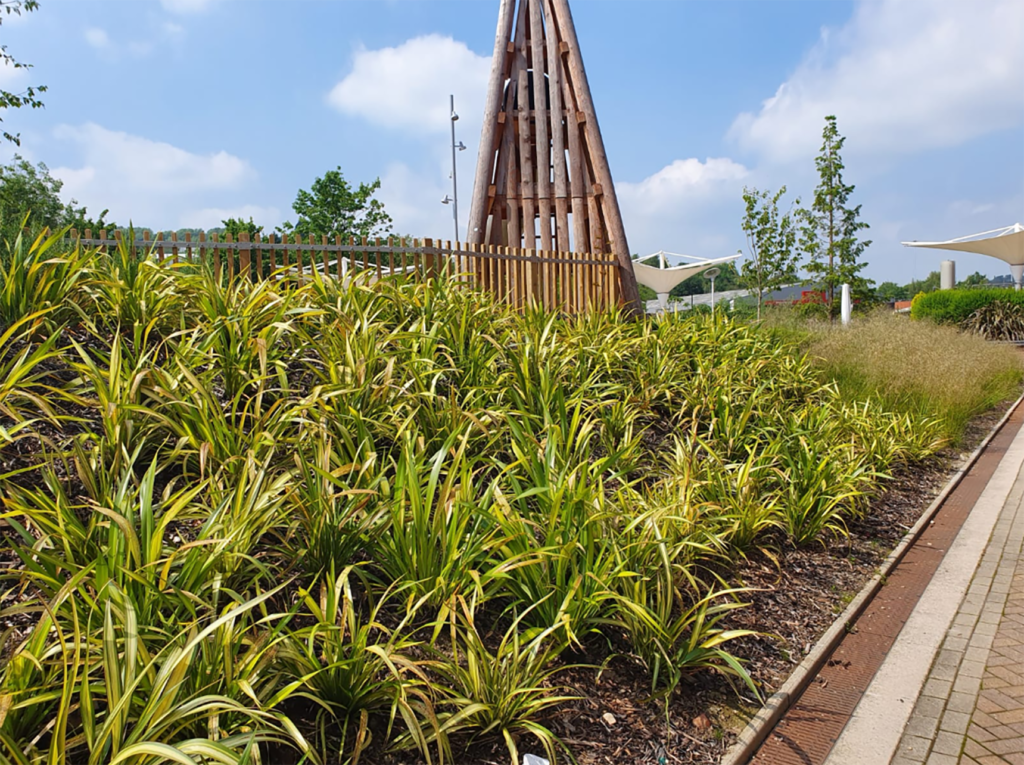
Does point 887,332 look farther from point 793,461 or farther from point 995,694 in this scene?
point 995,694

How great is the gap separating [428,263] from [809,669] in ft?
21.8

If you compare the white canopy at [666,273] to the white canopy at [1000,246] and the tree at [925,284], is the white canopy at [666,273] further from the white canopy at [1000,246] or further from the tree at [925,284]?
the tree at [925,284]

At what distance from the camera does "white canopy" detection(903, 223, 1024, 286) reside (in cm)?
2942

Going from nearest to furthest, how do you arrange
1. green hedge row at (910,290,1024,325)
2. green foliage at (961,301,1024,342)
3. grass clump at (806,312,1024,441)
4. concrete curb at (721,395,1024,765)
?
concrete curb at (721,395,1024,765) < grass clump at (806,312,1024,441) < green foliage at (961,301,1024,342) < green hedge row at (910,290,1024,325)

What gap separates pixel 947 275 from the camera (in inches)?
1313

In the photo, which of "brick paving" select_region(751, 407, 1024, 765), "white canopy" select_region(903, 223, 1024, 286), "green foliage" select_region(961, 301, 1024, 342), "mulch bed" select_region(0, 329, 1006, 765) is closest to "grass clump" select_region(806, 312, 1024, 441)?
→ "brick paving" select_region(751, 407, 1024, 765)

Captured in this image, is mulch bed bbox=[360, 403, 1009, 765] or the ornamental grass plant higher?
the ornamental grass plant

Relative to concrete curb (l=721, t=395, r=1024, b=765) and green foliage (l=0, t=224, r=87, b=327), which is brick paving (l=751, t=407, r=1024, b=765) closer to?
concrete curb (l=721, t=395, r=1024, b=765)

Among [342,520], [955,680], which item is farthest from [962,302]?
[342,520]

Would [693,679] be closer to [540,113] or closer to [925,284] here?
[540,113]

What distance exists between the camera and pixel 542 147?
37.8ft

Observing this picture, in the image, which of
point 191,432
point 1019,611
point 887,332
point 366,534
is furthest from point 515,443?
point 887,332

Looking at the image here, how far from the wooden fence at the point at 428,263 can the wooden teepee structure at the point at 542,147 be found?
2.34 ft

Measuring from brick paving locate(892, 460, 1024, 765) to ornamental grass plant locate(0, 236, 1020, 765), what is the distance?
2.77 feet
